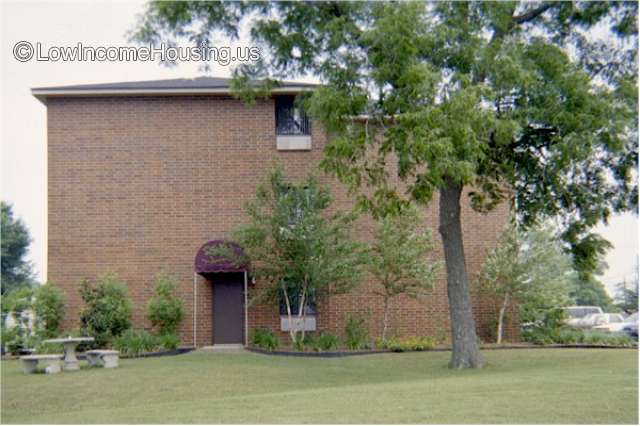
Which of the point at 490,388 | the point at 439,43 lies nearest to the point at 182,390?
the point at 490,388

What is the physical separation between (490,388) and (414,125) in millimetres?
4762

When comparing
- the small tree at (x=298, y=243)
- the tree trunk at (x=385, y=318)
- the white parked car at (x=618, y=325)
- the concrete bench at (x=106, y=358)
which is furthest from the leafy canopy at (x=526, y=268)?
the white parked car at (x=618, y=325)

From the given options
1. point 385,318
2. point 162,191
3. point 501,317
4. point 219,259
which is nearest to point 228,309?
point 219,259

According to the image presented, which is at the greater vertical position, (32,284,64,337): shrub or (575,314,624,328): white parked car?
(32,284,64,337): shrub

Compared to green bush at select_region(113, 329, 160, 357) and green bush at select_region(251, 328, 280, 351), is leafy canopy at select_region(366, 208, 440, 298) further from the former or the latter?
green bush at select_region(113, 329, 160, 357)

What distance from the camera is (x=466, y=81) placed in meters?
14.8

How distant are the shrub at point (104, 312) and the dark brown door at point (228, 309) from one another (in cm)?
280

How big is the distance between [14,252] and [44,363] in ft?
119

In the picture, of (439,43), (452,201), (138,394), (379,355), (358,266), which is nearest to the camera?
(138,394)

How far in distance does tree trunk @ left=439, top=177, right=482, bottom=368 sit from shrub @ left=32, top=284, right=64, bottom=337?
39.6 ft

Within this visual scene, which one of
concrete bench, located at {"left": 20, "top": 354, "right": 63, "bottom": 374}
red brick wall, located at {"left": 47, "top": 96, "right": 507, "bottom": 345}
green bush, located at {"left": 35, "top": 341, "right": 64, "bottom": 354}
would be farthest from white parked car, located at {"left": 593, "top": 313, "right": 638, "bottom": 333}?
concrete bench, located at {"left": 20, "top": 354, "right": 63, "bottom": 374}

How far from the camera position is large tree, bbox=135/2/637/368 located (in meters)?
14.6

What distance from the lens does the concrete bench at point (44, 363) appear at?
1836 centimetres

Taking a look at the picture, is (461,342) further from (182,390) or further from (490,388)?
(182,390)
